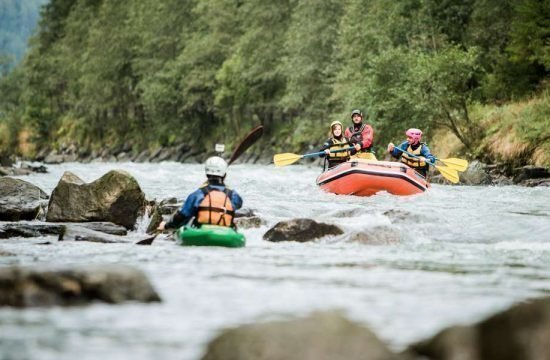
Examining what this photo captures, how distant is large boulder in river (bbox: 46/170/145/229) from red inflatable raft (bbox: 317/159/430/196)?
5321 mm

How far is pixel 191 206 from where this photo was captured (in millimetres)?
9367

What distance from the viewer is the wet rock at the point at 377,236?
9812 mm

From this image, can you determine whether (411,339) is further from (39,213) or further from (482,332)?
(39,213)

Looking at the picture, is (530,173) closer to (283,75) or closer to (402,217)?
(402,217)

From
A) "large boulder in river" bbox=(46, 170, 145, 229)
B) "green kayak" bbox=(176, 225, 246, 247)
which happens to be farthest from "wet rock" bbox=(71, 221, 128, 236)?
"green kayak" bbox=(176, 225, 246, 247)

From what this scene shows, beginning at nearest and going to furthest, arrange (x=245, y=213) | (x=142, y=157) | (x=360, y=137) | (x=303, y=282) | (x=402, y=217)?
(x=303, y=282) < (x=402, y=217) < (x=245, y=213) < (x=360, y=137) < (x=142, y=157)

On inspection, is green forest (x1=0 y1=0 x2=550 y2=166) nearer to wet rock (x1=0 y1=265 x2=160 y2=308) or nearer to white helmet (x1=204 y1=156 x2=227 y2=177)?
white helmet (x1=204 y1=156 x2=227 y2=177)

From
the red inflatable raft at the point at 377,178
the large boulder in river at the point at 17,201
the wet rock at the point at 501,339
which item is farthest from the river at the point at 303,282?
the red inflatable raft at the point at 377,178

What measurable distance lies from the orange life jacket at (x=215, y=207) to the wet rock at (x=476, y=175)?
12097mm

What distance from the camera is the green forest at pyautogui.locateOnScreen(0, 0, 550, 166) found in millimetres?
23625

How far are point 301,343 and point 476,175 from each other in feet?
54.9

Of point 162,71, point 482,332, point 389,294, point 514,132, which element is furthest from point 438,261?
point 162,71

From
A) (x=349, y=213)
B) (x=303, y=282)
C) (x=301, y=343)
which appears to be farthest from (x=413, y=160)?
(x=301, y=343)

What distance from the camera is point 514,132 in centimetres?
2097
